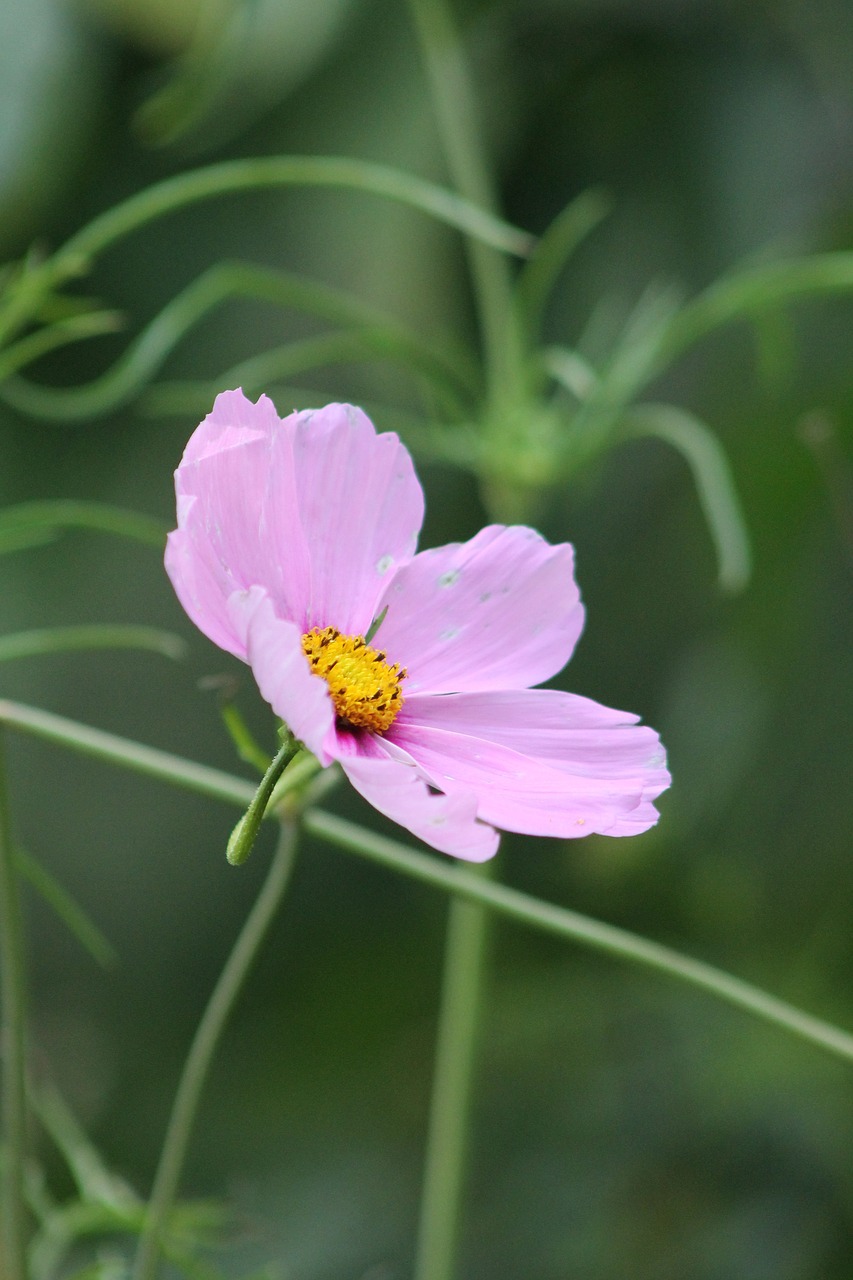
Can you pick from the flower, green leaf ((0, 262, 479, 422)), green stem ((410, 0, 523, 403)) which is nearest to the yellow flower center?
the flower

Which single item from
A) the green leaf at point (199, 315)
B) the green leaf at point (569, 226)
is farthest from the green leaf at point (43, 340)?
the green leaf at point (569, 226)

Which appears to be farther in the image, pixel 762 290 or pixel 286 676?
pixel 762 290

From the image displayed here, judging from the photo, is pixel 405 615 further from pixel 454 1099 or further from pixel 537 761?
pixel 454 1099

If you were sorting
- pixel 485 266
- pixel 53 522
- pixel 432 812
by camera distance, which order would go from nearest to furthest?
pixel 432 812 → pixel 53 522 → pixel 485 266

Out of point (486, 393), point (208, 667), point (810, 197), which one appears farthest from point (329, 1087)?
point (810, 197)

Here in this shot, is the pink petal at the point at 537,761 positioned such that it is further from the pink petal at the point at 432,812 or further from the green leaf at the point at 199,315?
the green leaf at the point at 199,315

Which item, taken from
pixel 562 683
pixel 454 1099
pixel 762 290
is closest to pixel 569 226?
pixel 562 683

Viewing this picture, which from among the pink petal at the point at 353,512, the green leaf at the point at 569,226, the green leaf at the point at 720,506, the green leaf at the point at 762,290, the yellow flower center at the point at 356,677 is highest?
the green leaf at the point at 569,226
